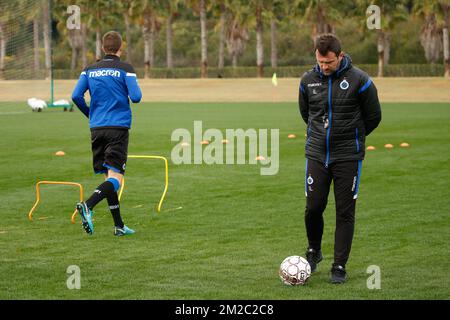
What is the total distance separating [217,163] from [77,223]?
7833 mm

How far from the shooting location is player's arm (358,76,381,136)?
27.2 feet

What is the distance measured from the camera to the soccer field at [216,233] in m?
8.19

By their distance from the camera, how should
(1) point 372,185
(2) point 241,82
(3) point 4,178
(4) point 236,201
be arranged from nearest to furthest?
(4) point 236,201, (1) point 372,185, (3) point 4,178, (2) point 241,82

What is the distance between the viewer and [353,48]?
3236 inches

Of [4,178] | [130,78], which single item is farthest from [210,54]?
[130,78]

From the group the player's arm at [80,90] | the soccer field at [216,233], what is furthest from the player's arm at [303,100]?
the player's arm at [80,90]

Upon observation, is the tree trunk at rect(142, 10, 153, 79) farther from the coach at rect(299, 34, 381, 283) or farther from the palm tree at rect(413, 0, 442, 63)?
the coach at rect(299, 34, 381, 283)

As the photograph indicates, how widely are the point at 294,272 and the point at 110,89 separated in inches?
141

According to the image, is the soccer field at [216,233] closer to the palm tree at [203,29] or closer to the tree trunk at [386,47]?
the palm tree at [203,29]

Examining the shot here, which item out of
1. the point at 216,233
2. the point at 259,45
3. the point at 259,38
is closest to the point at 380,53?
the point at 259,45

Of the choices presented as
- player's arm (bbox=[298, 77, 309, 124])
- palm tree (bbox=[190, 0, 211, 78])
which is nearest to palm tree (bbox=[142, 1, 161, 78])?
palm tree (bbox=[190, 0, 211, 78])

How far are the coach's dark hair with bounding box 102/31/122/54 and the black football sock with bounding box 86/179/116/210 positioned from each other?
151 centimetres

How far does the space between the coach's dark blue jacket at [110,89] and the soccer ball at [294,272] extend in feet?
10.5
